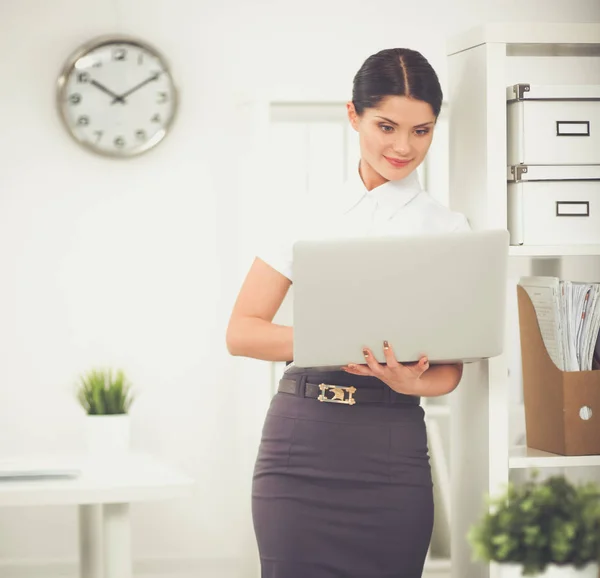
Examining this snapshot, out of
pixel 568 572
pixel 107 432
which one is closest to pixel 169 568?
pixel 107 432

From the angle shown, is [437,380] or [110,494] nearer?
[437,380]

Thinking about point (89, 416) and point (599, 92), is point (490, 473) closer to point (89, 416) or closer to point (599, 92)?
point (599, 92)

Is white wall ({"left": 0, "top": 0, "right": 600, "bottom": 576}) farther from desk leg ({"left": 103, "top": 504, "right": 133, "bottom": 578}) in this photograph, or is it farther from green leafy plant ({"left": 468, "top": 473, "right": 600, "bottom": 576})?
green leafy plant ({"left": 468, "top": 473, "right": 600, "bottom": 576})

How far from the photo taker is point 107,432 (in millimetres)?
3408

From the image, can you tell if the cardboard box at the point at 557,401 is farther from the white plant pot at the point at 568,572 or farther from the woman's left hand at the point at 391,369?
the white plant pot at the point at 568,572

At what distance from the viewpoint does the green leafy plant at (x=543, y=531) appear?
956 mm

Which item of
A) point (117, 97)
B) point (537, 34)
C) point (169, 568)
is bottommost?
point (169, 568)

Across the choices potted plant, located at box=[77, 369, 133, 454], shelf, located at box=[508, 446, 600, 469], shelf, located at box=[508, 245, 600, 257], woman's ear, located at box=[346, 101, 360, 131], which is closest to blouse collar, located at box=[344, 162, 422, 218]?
woman's ear, located at box=[346, 101, 360, 131]

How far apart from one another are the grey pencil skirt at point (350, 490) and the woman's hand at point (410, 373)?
0.08 m

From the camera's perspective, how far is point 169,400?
3.91 meters

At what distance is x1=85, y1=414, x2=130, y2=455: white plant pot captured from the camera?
11.1ft

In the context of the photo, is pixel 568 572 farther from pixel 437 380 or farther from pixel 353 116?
pixel 353 116

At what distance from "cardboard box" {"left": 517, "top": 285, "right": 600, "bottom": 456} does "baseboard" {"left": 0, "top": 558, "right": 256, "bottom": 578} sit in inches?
80.3

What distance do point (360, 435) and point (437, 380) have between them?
0.58 feet
